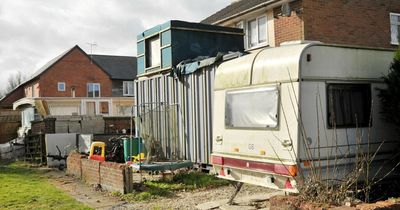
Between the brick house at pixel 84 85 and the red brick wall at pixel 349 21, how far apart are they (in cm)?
3234

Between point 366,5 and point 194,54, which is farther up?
point 366,5

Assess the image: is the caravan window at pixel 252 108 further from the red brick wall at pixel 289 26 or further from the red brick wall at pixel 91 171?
the red brick wall at pixel 289 26

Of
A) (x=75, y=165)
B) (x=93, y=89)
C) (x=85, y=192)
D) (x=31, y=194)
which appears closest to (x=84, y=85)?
(x=93, y=89)

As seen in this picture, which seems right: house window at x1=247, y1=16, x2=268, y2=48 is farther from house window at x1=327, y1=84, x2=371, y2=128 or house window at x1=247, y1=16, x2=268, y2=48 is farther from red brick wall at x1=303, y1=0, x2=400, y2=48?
house window at x1=327, y1=84, x2=371, y2=128

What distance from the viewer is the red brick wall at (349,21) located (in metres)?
18.0

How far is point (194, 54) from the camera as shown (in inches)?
586

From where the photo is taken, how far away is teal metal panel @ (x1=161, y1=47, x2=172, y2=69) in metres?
14.6

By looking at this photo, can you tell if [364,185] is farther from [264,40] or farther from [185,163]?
[264,40]

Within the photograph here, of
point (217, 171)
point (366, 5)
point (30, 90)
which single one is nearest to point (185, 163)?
point (217, 171)

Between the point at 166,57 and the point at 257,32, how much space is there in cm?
683

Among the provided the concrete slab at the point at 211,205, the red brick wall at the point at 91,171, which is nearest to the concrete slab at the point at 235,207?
the concrete slab at the point at 211,205

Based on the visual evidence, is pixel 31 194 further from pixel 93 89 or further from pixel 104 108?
pixel 93 89

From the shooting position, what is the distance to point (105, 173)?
11.8 meters

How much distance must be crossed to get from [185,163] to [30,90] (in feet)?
156
